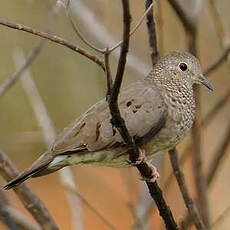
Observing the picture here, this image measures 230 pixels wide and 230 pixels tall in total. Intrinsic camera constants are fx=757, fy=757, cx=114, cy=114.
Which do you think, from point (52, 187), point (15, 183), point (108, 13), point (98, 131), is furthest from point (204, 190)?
point (52, 187)

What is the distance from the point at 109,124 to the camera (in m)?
2.98

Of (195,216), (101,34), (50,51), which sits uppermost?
(50,51)

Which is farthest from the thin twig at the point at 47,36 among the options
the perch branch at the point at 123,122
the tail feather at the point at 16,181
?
the tail feather at the point at 16,181

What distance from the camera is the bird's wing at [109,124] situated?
297cm

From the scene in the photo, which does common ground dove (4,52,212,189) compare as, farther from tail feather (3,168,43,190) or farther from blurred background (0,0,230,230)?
blurred background (0,0,230,230)

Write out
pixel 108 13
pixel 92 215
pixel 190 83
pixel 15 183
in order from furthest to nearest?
pixel 92 215 → pixel 108 13 → pixel 190 83 → pixel 15 183

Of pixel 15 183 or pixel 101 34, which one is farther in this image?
pixel 101 34

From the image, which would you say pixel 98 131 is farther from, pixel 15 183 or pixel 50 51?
pixel 50 51

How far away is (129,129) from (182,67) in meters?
0.51

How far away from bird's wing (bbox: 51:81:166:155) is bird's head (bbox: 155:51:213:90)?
0.26 m

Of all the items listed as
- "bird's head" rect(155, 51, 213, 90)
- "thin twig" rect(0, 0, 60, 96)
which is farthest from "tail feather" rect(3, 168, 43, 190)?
"bird's head" rect(155, 51, 213, 90)

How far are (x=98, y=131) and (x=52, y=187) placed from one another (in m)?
4.45

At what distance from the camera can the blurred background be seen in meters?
4.97

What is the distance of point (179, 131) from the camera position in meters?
3.14
